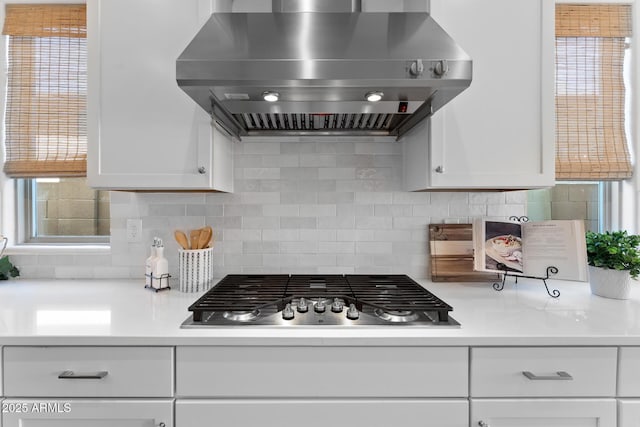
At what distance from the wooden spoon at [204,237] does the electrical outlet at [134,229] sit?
A: 0.40 m

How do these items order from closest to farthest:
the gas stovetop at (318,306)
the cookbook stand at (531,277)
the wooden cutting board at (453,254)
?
the gas stovetop at (318,306) < the cookbook stand at (531,277) < the wooden cutting board at (453,254)

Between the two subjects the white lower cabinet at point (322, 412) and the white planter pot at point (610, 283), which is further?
the white planter pot at point (610, 283)

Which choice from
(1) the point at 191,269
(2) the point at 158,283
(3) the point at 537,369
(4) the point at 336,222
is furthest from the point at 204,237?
(3) the point at 537,369

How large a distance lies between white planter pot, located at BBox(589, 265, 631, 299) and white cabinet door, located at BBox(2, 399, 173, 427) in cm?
177

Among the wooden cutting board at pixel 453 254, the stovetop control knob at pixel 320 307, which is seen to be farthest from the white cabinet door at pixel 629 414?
the stovetop control knob at pixel 320 307

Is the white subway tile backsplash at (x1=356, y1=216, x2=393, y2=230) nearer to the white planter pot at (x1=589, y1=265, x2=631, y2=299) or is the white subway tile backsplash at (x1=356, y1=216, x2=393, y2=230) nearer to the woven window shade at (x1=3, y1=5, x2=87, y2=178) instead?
the white planter pot at (x1=589, y1=265, x2=631, y2=299)

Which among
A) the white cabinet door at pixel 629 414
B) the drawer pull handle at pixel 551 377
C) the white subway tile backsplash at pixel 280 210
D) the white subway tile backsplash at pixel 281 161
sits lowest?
the white cabinet door at pixel 629 414

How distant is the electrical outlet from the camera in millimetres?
1835

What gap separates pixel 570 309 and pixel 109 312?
1738mm

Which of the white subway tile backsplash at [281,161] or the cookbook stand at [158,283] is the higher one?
the white subway tile backsplash at [281,161]

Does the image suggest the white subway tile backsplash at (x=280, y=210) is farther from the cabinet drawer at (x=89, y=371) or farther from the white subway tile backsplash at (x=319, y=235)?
the cabinet drawer at (x=89, y=371)

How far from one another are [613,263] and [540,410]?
31.4 inches

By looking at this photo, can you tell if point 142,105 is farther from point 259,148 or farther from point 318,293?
point 318,293

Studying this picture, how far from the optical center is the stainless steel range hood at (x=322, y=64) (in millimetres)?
1137
